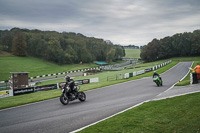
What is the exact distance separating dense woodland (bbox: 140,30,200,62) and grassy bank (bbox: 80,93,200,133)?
100 meters

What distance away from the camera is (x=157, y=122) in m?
6.60

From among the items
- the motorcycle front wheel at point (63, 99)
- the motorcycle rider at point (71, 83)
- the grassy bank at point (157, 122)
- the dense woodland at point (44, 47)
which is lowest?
the motorcycle front wheel at point (63, 99)

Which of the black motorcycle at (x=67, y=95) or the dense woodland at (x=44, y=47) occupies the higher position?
the dense woodland at (x=44, y=47)

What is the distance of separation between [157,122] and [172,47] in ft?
382

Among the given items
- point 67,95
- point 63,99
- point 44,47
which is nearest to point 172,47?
point 44,47

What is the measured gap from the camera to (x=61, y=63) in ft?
298

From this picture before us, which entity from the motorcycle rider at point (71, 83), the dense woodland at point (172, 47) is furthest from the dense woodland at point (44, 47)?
the motorcycle rider at point (71, 83)

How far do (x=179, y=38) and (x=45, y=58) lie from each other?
85802 millimetres

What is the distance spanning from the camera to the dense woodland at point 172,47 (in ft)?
343

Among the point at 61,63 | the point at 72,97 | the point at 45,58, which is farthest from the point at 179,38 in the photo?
the point at 72,97

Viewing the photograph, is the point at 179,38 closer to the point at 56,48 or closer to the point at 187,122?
the point at 56,48

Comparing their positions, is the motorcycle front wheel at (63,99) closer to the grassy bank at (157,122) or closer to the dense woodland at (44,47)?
the grassy bank at (157,122)

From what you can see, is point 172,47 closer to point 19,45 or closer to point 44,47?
point 44,47

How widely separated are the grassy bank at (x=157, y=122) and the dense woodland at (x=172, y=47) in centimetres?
10017
